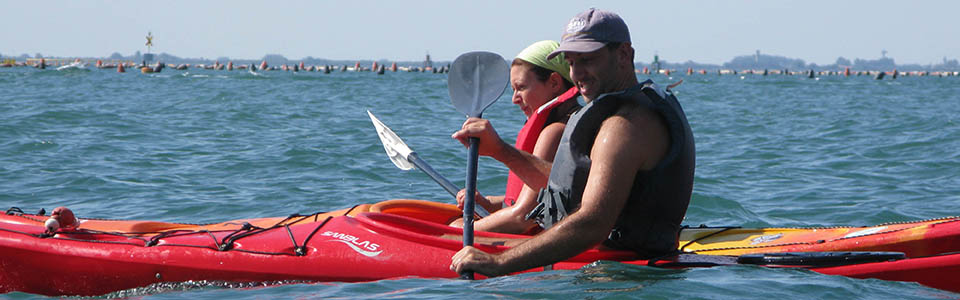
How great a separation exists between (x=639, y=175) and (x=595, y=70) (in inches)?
15.1

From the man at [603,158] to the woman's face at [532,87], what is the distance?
0.53 metres

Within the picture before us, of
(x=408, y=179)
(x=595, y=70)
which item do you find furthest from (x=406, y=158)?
(x=408, y=179)

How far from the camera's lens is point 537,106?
162 inches

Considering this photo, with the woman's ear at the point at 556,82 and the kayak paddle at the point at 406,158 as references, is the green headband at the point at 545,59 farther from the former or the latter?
the kayak paddle at the point at 406,158

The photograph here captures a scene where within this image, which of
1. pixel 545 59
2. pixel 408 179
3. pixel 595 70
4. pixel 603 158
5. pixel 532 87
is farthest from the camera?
pixel 408 179

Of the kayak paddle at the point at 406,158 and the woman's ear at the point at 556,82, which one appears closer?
the woman's ear at the point at 556,82

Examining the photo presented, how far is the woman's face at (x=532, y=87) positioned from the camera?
4.05 meters

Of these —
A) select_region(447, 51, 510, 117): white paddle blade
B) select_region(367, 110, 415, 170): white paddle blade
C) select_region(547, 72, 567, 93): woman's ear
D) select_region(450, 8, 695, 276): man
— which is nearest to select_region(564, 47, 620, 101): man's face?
select_region(450, 8, 695, 276): man

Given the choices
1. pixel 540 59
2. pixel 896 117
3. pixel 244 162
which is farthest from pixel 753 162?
pixel 896 117

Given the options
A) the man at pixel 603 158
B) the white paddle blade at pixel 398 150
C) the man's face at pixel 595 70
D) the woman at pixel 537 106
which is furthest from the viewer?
the white paddle blade at pixel 398 150

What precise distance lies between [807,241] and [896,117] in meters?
17.8

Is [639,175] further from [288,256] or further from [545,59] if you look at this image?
[288,256]

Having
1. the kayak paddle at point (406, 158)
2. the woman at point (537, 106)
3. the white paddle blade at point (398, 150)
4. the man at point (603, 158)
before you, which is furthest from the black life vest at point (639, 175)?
the white paddle blade at point (398, 150)

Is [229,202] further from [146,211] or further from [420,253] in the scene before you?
[420,253]
